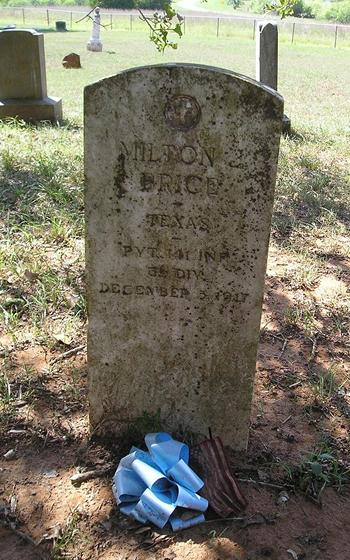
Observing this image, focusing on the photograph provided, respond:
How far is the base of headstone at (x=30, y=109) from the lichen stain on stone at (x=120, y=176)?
21.8 ft

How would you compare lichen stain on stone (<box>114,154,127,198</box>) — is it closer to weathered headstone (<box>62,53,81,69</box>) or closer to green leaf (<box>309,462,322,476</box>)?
green leaf (<box>309,462,322,476</box>)

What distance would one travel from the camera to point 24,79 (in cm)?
858

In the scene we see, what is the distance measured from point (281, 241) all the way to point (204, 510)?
2969mm

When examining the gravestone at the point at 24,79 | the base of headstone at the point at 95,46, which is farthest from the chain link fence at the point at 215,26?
the gravestone at the point at 24,79

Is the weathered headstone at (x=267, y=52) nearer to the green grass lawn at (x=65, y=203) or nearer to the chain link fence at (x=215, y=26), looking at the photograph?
the green grass lawn at (x=65, y=203)

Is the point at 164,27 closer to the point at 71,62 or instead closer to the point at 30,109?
the point at 30,109

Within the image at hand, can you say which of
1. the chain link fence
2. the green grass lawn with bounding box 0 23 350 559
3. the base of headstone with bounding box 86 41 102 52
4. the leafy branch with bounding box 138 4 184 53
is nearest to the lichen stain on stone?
the green grass lawn with bounding box 0 23 350 559

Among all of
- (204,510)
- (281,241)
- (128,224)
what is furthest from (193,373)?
(281,241)

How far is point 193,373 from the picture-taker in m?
2.67

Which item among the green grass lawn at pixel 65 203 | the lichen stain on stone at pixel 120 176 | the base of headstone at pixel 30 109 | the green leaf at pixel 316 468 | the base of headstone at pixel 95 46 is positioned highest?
the lichen stain on stone at pixel 120 176

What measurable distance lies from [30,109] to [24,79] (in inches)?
19.4

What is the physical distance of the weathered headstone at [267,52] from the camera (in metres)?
8.56

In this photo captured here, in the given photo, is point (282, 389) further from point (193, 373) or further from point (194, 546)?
point (194, 546)

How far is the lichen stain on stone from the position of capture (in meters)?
2.29
